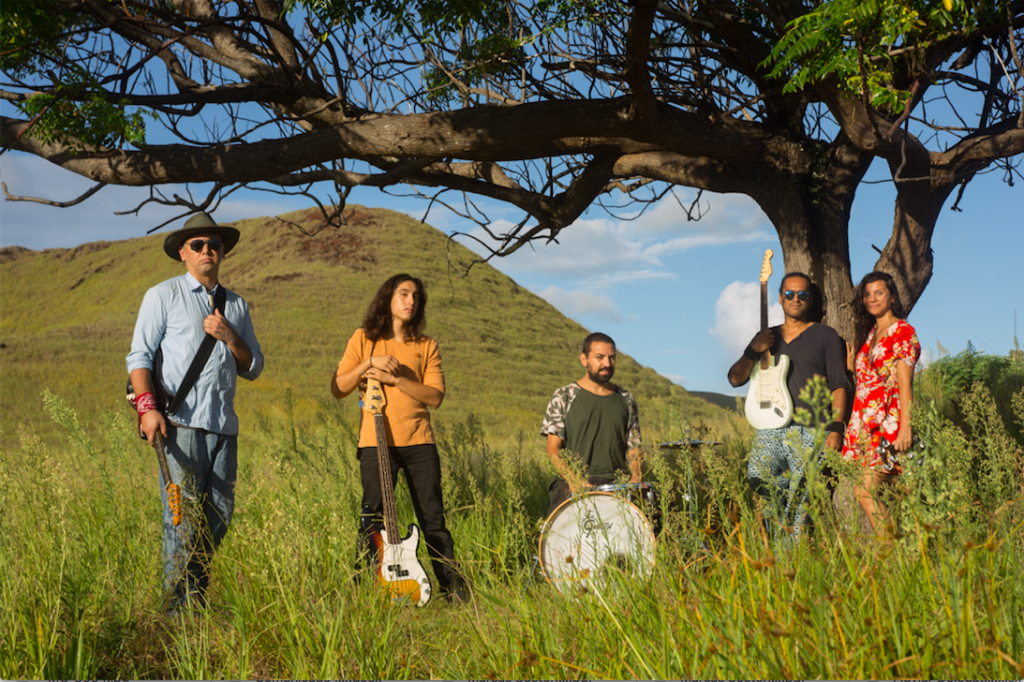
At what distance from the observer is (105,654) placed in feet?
9.89

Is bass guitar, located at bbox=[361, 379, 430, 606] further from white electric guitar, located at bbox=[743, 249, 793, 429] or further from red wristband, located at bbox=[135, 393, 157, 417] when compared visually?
white electric guitar, located at bbox=[743, 249, 793, 429]

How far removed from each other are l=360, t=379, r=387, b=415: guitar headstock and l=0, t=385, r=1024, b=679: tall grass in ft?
2.13

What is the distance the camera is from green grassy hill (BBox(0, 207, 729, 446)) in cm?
3666

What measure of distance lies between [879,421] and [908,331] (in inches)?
23.3

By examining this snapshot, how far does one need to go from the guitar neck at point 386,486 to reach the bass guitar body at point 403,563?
46 mm

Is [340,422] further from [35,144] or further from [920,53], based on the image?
[920,53]

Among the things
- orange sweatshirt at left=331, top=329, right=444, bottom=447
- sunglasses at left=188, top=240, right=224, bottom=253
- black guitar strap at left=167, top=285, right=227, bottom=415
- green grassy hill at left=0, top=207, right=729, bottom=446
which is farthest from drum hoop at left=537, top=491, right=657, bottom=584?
green grassy hill at left=0, top=207, right=729, bottom=446

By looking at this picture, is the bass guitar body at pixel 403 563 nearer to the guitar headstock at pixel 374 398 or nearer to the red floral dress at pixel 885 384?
the guitar headstock at pixel 374 398

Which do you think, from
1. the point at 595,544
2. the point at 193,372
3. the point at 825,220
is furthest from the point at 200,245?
the point at 825,220

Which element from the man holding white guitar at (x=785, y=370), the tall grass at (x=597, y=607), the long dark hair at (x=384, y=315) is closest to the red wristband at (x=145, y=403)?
the tall grass at (x=597, y=607)

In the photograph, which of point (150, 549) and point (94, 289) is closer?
point (150, 549)

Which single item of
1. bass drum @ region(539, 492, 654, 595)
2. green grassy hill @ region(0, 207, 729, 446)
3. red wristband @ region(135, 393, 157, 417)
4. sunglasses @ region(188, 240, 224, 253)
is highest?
green grassy hill @ region(0, 207, 729, 446)

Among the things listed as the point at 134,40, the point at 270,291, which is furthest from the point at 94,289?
the point at 134,40

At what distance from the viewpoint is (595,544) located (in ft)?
9.38
